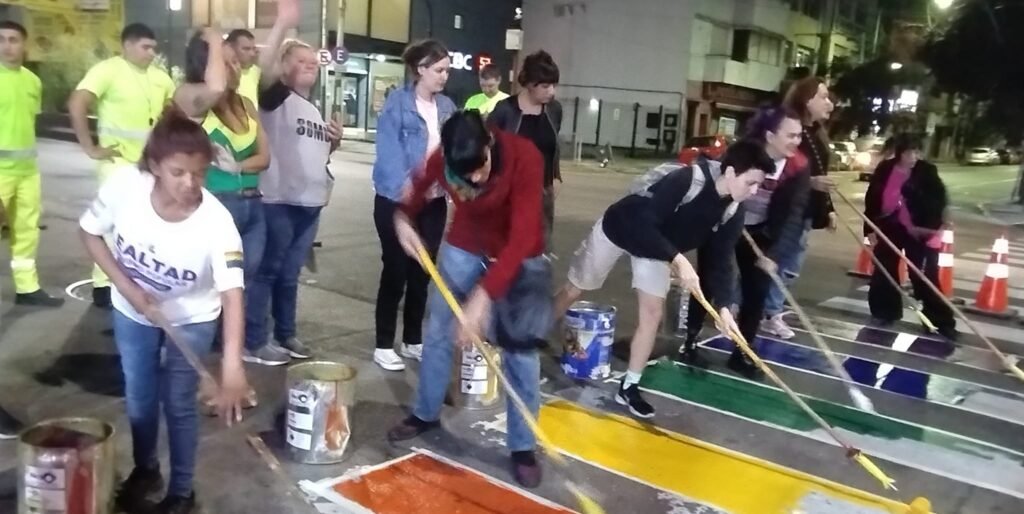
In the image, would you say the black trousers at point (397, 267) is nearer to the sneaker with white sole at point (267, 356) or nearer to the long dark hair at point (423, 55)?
the sneaker with white sole at point (267, 356)

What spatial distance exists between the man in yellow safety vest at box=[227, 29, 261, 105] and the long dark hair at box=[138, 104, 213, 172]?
91.9 inches

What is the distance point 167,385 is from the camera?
3537 millimetres

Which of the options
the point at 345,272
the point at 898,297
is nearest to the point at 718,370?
the point at 898,297

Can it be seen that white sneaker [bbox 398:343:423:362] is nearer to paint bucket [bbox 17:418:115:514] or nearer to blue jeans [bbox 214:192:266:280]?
blue jeans [bbox 214:192:266:280]

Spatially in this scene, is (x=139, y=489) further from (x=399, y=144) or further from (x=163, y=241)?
(x=399, y=144)

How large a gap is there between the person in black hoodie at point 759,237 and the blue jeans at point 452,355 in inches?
84.9

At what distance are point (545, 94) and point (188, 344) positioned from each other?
302 centimetres

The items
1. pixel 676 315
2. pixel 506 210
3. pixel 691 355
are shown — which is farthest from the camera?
pixel 676 315

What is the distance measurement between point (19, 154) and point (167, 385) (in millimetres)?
3684

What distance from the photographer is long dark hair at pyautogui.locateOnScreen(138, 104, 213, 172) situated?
125 inches

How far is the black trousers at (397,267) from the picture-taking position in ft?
18.0

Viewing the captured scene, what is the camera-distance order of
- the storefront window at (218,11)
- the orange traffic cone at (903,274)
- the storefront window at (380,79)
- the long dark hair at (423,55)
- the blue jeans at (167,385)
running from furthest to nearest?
the storefront window at (380,79)
the storefront window at (218,11)
the orange traffic cone at (903,274)
the long dark hair at (423,55)
the blue jeans at (167,385)

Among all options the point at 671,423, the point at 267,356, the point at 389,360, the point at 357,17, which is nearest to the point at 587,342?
the point at 671,423

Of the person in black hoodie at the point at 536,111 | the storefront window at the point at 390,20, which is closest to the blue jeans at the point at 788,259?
the person in black hoodie at the point at 536,111
